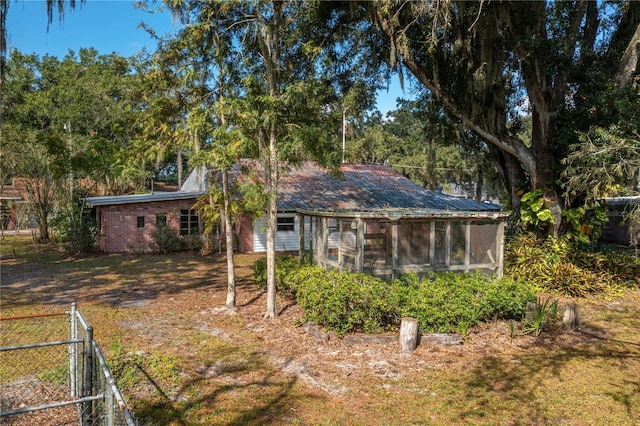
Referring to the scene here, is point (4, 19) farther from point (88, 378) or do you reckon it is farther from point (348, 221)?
point (348, 221)

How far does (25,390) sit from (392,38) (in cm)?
1180

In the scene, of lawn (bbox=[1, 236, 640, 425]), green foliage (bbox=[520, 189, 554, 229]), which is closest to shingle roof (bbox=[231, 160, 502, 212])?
green foliage (bbox=[520, 189, 554, 229])

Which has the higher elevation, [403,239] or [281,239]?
[403,239]

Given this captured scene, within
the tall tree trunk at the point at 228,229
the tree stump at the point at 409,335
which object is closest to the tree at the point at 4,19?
the tall tree trunk at the point at 228,229

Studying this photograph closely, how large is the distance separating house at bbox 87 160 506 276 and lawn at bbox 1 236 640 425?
2.32 metres

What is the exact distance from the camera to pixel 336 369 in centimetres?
728

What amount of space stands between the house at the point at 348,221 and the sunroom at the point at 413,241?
0.03 metres

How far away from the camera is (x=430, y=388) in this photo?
6625 millimetres

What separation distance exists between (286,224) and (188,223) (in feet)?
16.8

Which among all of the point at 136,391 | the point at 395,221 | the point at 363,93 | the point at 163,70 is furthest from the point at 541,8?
the point at 136,391

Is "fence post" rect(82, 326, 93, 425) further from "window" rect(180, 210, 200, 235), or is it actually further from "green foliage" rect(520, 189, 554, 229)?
"window" rect(180, 210, 200, 235)

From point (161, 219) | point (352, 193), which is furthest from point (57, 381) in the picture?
point (352, 193)

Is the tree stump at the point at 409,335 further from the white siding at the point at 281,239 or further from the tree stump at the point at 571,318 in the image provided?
the white siding at the point at 281,239

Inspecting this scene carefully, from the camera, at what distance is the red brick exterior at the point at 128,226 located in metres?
20.5
